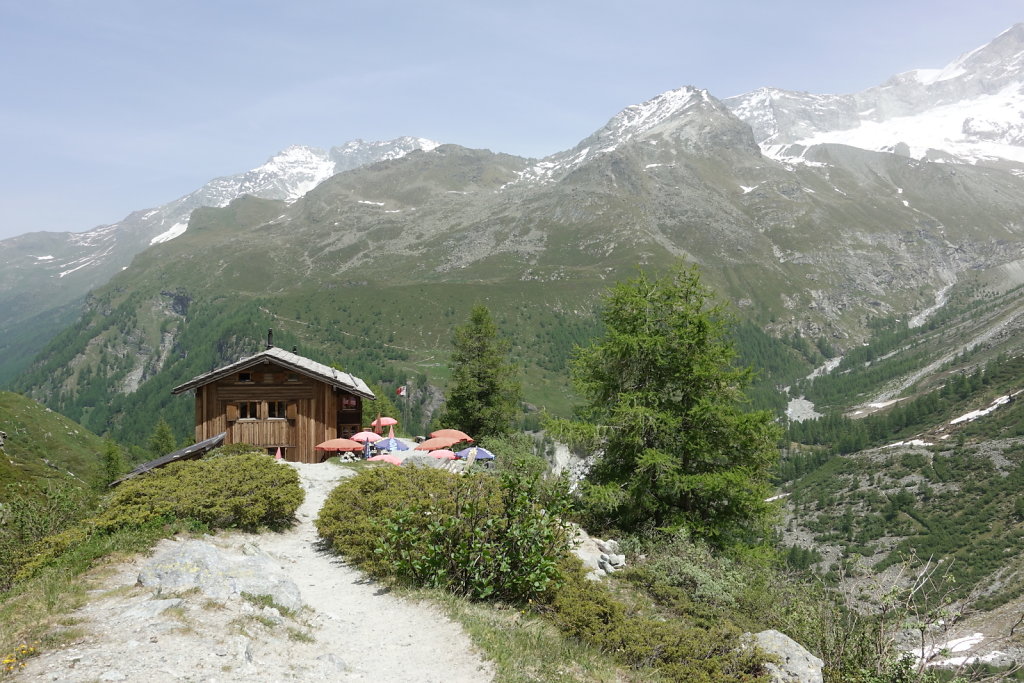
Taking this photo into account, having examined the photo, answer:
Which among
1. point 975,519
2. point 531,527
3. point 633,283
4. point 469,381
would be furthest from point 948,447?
point 531,527

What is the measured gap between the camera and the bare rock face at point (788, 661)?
12.0 metres

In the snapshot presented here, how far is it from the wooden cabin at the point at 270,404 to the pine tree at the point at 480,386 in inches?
570

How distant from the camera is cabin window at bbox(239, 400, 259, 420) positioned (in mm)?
37194

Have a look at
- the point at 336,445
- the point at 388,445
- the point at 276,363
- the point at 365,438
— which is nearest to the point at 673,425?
the point at 336,445

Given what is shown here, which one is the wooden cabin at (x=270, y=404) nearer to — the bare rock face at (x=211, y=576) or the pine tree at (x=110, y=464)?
the bare rock face at (x=211, y=576)

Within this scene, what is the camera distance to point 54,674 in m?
8.44

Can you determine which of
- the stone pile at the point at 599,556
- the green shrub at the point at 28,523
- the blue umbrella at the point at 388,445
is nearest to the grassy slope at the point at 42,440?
the blue umbrella at the point at 388,445

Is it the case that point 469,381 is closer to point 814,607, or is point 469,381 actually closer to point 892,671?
point 814,607

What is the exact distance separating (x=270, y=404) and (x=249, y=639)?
29206 millimetres

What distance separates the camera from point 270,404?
37.7 m

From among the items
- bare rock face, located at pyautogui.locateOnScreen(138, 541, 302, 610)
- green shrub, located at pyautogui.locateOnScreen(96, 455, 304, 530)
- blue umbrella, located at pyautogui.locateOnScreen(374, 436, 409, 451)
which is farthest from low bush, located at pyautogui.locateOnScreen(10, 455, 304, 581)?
blue umbrella, located at pyautogui.locateOnScreen(374, 436, 409, 451)

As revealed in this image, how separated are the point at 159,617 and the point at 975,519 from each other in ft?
559

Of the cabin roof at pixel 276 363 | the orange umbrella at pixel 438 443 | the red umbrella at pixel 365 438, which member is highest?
the cabin roof at pixel 276 363

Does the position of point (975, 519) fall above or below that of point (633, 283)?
below
